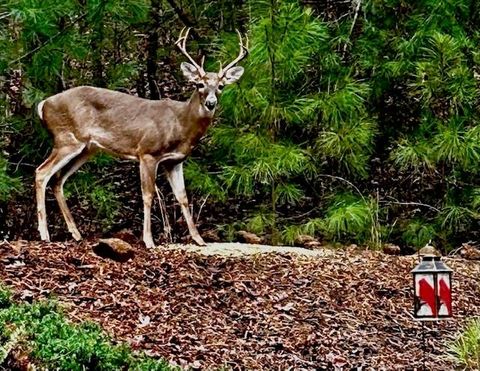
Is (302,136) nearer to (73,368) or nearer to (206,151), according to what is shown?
(206,151)

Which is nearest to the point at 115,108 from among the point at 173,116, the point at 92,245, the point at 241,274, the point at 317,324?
the point at 173,116

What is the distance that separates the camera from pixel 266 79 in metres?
8.30

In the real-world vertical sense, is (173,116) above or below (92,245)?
above

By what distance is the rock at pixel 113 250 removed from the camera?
19.9 feet

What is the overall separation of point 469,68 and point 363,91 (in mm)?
1015

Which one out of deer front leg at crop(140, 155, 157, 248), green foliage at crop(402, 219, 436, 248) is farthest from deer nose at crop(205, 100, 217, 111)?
green foliage at crop(402, 219, 436, 248)

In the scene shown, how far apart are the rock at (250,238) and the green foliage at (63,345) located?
353cm

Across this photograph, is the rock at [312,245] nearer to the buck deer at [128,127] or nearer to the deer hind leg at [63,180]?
the buck deer at [128,127]

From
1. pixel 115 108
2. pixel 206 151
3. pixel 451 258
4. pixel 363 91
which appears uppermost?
pixel 115 108

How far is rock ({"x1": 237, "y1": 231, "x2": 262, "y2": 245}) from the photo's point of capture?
320 inches

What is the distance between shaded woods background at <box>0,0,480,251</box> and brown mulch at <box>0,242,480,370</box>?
167 cm

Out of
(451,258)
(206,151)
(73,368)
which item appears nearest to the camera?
(73,368)

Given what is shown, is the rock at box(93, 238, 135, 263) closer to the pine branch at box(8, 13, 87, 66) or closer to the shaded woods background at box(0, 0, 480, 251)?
the shaded woods background at box(0, 0, 480, 251)

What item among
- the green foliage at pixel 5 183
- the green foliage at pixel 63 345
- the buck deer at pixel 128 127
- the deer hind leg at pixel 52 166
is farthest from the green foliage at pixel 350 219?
the green foliage at pixel 63 345
